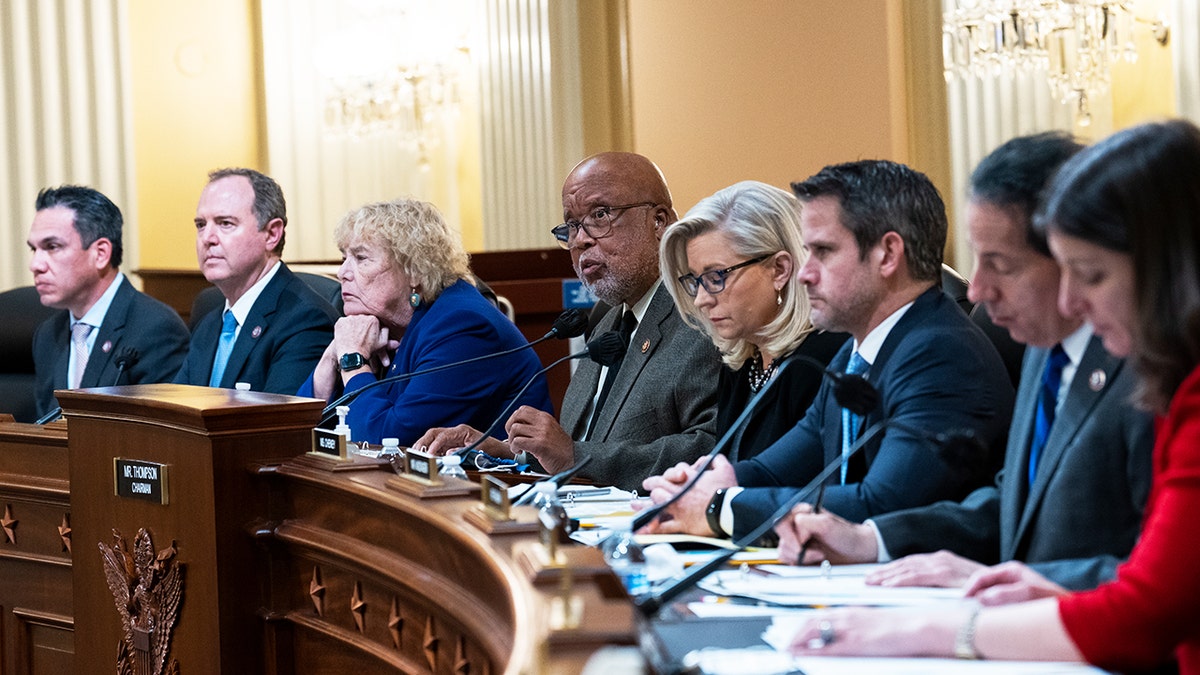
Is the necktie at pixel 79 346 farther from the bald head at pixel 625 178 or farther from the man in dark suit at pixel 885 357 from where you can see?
the man in dark suit at pixel 885 357

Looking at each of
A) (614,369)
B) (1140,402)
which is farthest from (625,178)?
(1140,402)

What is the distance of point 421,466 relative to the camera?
2201 millimetres

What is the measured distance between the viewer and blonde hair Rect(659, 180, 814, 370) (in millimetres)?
2688

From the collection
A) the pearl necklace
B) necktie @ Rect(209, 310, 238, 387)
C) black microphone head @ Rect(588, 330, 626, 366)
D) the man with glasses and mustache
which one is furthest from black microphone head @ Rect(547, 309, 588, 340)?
necktie @ Rect(209, 310, 238, 387)

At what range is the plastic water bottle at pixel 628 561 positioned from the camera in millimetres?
1654

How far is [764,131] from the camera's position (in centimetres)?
521

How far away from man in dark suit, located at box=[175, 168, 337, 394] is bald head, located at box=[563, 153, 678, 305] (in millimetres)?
930

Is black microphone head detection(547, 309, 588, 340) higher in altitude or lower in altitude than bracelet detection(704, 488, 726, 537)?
higher

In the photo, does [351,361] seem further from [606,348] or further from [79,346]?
[79,346]

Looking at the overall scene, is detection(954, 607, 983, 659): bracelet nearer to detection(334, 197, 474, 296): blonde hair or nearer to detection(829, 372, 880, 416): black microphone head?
detection(829, 372, 880, 416): black microphone head

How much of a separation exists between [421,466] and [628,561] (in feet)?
1.80

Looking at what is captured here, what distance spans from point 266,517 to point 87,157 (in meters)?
4.74

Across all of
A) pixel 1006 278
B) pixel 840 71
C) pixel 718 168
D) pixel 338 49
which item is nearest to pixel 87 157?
pixel 338 49

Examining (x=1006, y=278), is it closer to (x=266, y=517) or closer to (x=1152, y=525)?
(x=1152, y=525)
